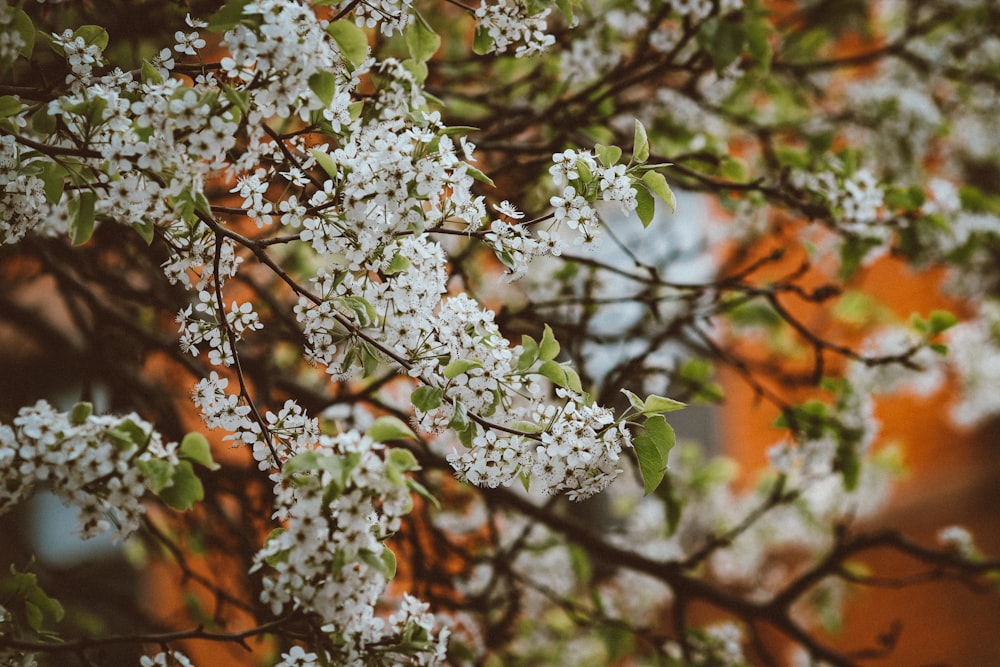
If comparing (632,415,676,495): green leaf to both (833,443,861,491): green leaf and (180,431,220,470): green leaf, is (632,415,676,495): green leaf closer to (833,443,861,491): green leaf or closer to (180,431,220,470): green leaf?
(180,431,220,470): green leaf

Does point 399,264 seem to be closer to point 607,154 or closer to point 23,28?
point 607,154

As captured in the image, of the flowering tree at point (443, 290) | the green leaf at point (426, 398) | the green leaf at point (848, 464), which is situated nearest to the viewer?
the flowering tree at point (443, 290)

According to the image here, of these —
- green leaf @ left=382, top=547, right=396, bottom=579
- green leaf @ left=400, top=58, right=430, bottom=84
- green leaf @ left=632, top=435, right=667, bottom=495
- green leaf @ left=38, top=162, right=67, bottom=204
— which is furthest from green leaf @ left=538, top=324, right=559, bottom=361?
green leaf @ left=38, top=162, right=67, bottom=204

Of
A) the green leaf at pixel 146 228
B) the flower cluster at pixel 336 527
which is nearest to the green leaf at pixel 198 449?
the flower cluster at pixel 336 527

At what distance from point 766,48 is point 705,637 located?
2.36 m

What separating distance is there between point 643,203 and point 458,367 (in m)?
0.60

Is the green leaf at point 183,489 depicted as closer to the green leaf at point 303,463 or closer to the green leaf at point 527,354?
the green leaf at point 303,463

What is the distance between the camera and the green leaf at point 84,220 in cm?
166

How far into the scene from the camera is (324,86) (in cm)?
160

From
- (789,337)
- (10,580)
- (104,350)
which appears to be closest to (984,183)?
(789,337)

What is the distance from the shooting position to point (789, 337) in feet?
19.0

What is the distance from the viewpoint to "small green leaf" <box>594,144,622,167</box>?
1758 millimetres

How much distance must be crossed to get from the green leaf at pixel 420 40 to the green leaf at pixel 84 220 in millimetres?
761

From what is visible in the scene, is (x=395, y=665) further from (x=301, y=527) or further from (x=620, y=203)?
(x=620, y=203)
